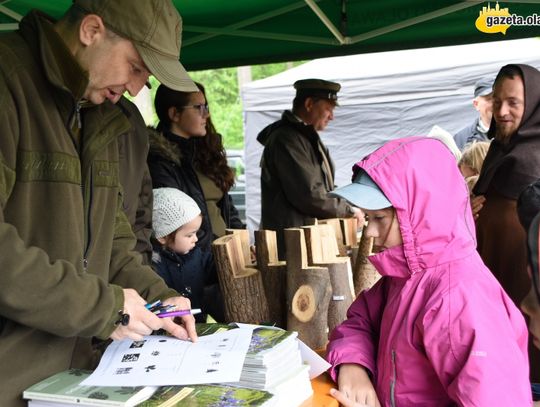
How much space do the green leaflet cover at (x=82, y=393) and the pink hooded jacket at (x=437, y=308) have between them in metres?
0.67

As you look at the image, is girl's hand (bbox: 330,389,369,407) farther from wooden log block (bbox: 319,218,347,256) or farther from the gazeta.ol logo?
the gazeta.ol logo

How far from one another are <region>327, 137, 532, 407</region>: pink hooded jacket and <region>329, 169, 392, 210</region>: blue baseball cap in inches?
1.4

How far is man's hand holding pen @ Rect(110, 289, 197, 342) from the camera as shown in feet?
5.01

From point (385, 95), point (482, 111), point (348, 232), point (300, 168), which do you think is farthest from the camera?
point (385, 95)

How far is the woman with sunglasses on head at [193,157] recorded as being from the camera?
3277mm

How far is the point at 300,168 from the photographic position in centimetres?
425

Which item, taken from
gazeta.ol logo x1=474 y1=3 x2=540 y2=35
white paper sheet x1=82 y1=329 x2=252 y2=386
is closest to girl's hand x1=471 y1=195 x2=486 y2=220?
gazeta.ol logo x1=474 y1=3 x2=540 y2=35

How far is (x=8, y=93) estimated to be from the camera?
147cm

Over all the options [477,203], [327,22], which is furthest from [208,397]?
[327,22]

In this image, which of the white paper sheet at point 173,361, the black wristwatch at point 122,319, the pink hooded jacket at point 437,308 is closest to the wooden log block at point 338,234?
the pink hooded jacket at point 437,308

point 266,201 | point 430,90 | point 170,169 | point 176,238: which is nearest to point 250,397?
point 176,238

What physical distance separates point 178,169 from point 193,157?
25cm

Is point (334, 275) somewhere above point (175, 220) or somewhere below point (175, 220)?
below

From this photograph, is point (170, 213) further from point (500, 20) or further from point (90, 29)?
point (500, 20)
